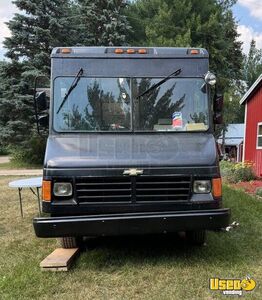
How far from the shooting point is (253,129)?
56.3ft

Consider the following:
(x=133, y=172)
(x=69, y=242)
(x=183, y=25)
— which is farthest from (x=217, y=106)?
(x=183, y=25)

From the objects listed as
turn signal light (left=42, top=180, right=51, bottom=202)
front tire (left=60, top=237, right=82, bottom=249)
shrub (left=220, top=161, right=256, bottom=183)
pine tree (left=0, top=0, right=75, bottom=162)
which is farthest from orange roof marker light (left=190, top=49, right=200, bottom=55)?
pine tree (left=0, top=0, right=75, bottom=162)

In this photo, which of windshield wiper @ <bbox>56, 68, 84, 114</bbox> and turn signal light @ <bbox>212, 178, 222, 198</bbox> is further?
windshield wiper @ <bbox>56, 68, 84, 114</bbox>

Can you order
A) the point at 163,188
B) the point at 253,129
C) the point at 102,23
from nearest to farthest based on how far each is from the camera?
the point at 163,188, the point at 253,129, the point at 102,23

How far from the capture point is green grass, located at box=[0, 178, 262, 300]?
424 cm

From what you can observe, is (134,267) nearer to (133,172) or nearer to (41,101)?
(133,172)

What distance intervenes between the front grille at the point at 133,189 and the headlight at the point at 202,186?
0.09 m

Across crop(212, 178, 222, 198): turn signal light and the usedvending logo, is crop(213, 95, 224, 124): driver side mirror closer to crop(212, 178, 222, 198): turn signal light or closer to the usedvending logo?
crop(212, 178, 222, 198): turn signal light

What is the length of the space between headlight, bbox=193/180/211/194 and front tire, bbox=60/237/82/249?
1.77 meters

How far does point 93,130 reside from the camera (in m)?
5.36

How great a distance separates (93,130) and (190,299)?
2.42 meters

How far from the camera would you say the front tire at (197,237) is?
17.9 feet

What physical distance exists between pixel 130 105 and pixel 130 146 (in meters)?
0.74

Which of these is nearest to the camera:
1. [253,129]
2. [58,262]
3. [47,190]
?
[47,190]
